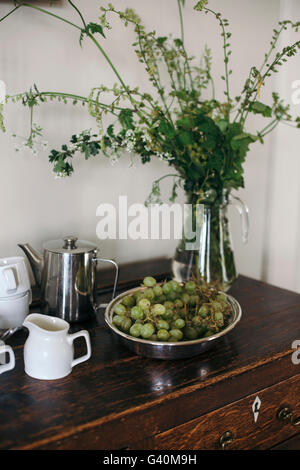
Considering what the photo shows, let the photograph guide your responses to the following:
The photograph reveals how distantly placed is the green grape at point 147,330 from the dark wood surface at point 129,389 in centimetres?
6

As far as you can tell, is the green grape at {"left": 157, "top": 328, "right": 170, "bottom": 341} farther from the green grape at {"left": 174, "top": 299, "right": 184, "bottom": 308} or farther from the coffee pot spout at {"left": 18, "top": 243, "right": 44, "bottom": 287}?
the coffee pot spout at {"left": 18, "top": 243, "right": 44, "bottom": 287}

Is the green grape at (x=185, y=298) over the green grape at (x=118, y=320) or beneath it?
over

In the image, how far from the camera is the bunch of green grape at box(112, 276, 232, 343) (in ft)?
2.76

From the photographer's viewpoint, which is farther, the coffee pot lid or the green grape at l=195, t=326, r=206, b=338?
the coffee pot lid

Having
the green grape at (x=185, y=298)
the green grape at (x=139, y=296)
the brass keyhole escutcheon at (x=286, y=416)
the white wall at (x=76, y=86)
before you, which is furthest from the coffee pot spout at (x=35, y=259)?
the brass keyhole escutcheon at (x=286, y=416)

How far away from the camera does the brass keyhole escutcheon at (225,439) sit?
2.78 ft

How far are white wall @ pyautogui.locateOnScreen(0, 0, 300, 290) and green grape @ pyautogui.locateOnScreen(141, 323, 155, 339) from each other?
525mm

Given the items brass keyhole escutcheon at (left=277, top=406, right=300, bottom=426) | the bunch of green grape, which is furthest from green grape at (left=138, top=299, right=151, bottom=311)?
brass keyhole escutcheon at (left=277, top=406, right=300, bottom=426)

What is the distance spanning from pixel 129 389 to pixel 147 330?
0.12m

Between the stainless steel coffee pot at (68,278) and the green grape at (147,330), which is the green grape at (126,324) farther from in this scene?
the stainless steel coffee pot at (68,278)

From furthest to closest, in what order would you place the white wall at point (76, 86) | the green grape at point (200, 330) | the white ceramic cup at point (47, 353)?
the white wall at point (76, 86) → the green grape at point (200, 330) → the white ceramic cup at point (47, 353)

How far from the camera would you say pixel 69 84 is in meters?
1.19
